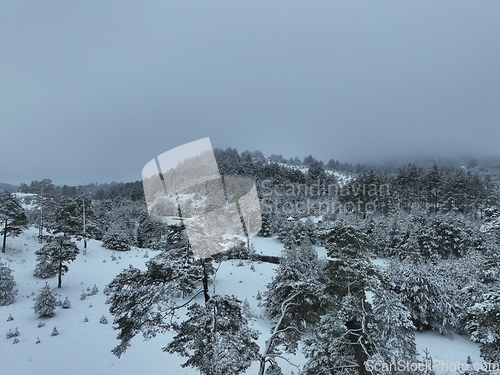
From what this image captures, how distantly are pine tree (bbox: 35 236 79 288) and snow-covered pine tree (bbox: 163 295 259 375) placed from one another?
17.6m

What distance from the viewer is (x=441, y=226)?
30.6m

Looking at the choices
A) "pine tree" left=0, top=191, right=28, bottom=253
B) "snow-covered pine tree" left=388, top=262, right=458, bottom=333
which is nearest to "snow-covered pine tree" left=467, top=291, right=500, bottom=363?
"snow-covered pine tree" left=388, top=262, right=458, bottom=333

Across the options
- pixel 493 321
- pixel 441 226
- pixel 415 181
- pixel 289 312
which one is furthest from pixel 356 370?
pixel 415 181

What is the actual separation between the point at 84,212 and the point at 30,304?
57.8 feet

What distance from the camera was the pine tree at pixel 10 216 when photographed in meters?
23.5

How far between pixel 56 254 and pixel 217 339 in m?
19.1

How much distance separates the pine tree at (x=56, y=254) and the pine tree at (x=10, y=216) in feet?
23.1

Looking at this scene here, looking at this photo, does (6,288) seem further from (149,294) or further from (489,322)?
(489,322)

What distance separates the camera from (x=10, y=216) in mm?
23750

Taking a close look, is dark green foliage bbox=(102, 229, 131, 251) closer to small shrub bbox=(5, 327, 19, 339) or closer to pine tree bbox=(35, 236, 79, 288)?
pine tree bbox=(35, 236, 79, 288)

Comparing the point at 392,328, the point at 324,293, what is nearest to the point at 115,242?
the point at 324,293

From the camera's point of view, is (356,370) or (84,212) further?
(84,212)

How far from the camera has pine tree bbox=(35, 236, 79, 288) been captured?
734 inches

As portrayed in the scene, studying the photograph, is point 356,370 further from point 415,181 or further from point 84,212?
point 415,181
